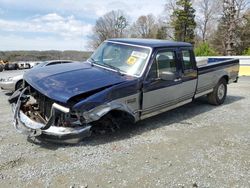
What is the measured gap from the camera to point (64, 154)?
14.8ft

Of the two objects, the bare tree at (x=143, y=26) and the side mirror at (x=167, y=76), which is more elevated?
the bare tree at (x=143, y=26)

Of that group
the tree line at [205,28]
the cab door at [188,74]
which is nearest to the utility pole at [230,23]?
the tree line at [205,28]

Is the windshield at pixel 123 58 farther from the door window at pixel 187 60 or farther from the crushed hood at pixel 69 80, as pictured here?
the door window at pixel 187 60

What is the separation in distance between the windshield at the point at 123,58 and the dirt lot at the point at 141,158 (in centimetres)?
123

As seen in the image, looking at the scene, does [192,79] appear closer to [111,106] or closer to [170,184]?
[111,106]

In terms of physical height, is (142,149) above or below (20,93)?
below

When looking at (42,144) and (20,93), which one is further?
(20,93)

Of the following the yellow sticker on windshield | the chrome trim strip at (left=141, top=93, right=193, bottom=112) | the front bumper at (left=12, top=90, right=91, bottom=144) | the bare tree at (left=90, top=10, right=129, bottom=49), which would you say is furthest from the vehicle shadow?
the bare tree at (left=90, top=10, right=129, bottom=49)

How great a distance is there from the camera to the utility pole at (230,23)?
3614 centimetres

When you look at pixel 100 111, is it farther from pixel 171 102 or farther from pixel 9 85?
pixel 9 85

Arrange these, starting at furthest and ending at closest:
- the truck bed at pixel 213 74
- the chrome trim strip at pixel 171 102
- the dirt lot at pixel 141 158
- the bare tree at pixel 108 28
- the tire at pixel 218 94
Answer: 1. the bare tree at pixel 108 28
2. the tire at pixel 218 94
3. the truck bed at pixel 213 74
4. the chrome trim strip at pixel 171 102
5. the dirt lot at pixel 141 158

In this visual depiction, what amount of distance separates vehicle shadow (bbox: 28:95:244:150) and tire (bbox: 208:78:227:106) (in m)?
0.16

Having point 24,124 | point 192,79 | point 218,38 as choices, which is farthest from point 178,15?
point 24,124

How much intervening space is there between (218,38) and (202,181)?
43.0m
